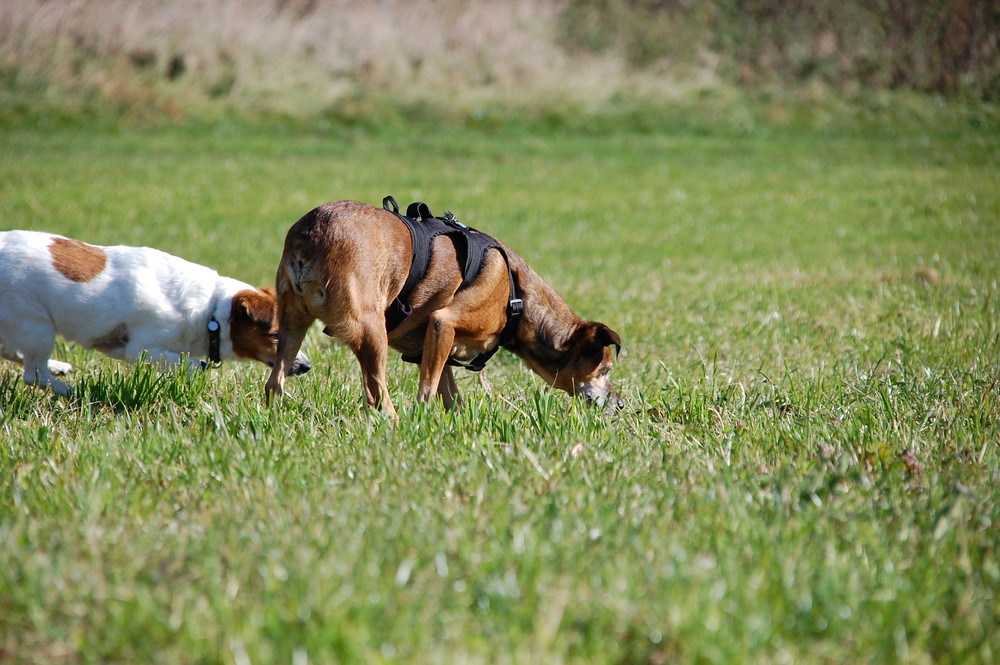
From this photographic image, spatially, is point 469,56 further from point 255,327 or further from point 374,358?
point 374,358

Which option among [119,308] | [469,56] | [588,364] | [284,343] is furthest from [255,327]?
[469,56]

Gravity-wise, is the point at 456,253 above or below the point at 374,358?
above

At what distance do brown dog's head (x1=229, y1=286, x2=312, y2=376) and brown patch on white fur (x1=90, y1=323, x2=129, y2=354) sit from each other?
0.56 metres

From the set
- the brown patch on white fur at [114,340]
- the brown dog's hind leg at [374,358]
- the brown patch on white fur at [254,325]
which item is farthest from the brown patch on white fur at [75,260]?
the brown dog's hind leg at [374,358]

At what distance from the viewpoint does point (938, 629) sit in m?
2.05

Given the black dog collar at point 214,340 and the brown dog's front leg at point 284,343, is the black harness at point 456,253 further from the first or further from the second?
the black dog collar at point 214,340

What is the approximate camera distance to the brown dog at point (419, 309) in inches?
147

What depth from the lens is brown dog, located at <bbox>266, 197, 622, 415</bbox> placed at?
3730 mm

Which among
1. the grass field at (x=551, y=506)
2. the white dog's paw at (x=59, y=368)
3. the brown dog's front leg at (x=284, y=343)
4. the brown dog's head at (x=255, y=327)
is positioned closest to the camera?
the grass field at (x=551, y=506)

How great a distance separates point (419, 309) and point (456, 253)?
33 cm

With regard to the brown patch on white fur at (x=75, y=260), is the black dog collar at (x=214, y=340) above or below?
below

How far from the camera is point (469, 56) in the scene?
21.1 meters

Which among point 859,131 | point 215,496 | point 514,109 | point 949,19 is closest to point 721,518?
point 215,496

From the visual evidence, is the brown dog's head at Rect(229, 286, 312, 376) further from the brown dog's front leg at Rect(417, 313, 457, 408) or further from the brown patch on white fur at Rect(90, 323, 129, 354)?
the brown dog's front leg at Rect(417, 313, 457, 408)
